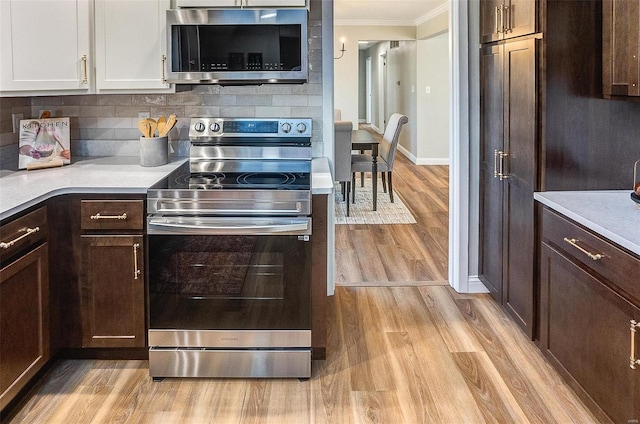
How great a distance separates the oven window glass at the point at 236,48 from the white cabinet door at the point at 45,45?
460mm

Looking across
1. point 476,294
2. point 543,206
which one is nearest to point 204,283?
point 543,206

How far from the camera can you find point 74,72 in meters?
3.10

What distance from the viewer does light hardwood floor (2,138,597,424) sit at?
244 cm

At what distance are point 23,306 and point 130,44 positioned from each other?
4.62 feet

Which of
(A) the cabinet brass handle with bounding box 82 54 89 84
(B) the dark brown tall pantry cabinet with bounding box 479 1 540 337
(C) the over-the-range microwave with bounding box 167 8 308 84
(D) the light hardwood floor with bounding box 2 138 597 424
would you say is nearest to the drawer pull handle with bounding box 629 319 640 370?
(D) the light hardwood floor with bounding box 2 138 597 424

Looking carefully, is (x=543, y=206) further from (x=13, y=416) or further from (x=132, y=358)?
(x=13, y=416)

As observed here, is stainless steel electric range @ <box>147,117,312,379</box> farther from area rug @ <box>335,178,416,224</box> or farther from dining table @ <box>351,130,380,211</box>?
dining table @ <box>351,130,380,211</box>

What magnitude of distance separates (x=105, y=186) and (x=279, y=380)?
44.2 inches

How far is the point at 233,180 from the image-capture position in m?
2.94

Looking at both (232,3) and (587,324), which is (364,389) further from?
(232,3)

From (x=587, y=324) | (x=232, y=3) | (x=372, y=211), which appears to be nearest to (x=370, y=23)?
(x=372, y=211)

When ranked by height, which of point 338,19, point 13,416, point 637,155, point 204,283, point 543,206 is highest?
point 338,19

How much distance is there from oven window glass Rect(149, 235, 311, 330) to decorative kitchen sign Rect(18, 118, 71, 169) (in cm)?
88

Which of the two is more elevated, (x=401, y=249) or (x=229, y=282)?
(x=229, y=282)
